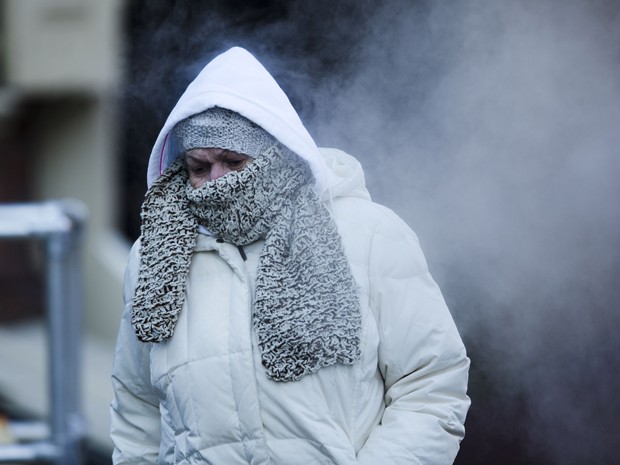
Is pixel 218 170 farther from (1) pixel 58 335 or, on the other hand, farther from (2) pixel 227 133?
(1) pixel 58 335

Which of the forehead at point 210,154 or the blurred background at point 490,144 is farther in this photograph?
the blurred background at point 490,144

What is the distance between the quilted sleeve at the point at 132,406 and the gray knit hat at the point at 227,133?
12.6 inches

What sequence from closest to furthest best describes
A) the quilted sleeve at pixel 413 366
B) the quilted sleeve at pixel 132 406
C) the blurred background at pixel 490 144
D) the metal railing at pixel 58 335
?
the quilted sleeve at pixel 413 366
the quilted sleeve at pixel 132 406
the blurred background at pixel 490 144
the metal railing at pixel 58 335

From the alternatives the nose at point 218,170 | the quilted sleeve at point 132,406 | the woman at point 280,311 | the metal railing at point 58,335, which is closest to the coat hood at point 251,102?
the woman at point 280,311

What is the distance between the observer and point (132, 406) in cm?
232

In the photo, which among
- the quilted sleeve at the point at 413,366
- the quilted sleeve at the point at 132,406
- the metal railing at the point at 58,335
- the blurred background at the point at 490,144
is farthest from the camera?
the metal railing at the point at 58,335

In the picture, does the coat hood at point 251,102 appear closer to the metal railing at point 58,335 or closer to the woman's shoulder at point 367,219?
the woman's shoulder at point 367,219

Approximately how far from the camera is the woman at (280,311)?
2.05 meters

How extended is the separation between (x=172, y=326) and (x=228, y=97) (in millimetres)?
456

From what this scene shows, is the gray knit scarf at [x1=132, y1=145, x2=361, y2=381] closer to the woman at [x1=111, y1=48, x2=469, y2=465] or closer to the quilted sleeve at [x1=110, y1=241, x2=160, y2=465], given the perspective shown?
the woman at [x1=111, y1=48, x2=469, y2=465]

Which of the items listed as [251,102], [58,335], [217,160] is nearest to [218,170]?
[217,160]

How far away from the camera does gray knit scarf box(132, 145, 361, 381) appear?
6.73 feet

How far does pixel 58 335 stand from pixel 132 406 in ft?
5.16

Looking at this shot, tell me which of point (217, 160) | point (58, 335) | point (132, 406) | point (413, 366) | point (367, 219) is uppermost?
point (217, 160)
